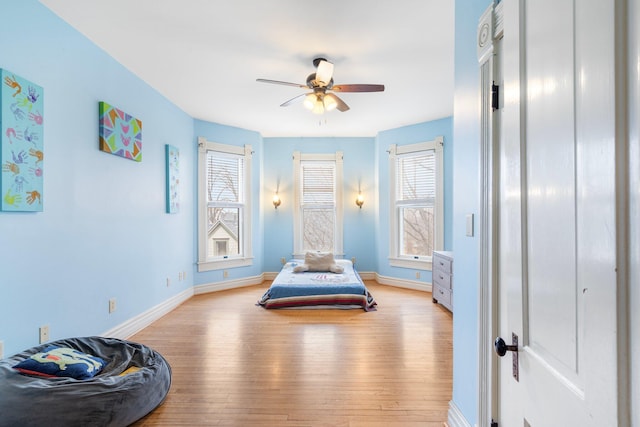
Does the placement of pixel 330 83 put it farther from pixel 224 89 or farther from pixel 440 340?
pixel 440 340

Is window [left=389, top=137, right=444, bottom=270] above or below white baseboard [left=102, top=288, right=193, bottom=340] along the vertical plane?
above

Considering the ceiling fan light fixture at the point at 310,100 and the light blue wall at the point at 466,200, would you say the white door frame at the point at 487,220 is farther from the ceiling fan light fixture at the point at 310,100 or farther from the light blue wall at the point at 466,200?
the ceiling fan light fixture at the point at 310,100

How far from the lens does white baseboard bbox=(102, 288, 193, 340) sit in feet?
9.05

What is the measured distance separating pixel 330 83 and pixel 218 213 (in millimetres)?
3096

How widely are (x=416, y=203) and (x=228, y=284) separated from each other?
3.64m

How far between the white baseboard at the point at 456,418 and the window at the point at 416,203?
126 inches

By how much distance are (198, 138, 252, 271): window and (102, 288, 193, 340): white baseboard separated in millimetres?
701

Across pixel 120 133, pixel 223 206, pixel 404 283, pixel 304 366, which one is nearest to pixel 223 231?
pixel 223 206

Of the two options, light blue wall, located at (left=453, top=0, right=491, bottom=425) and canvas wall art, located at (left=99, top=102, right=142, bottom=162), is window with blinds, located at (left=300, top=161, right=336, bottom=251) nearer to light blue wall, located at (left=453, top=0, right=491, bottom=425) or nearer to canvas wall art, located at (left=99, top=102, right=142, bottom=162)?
canvas wall art, located at (left=99, top=102, right=142, bottom=162)

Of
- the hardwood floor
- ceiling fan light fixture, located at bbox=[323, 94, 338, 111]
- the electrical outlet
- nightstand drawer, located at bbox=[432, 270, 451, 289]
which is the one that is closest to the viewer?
the hardwood floor

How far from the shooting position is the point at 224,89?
342cm

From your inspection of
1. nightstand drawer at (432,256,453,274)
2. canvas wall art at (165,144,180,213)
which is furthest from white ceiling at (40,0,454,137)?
nightstand drawer at (432,256,453,274)

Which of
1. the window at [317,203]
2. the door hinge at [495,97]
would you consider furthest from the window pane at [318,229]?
the door hinge at [495,97]

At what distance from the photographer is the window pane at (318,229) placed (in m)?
5.57
